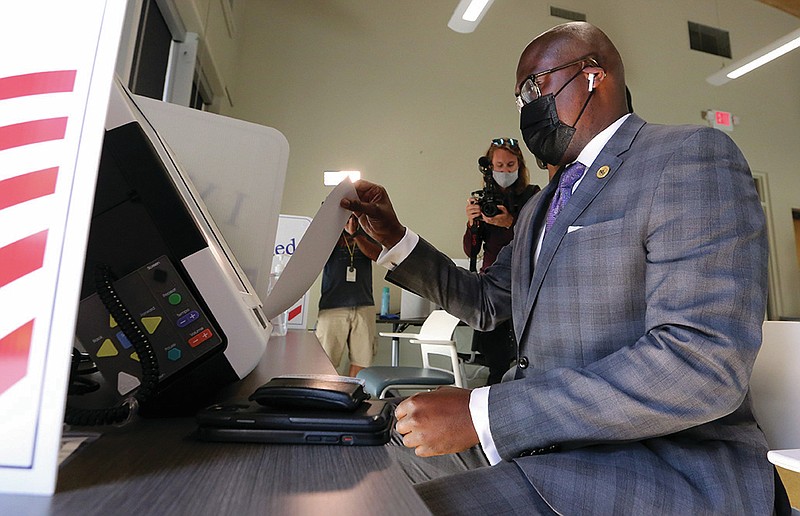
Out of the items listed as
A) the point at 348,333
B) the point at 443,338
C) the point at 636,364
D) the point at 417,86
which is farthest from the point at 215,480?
the point at 417,86

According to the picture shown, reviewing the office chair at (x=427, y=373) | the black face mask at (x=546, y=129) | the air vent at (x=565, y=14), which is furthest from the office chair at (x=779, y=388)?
the air vent at (x=565, y=14)

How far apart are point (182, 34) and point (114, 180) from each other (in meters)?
3.11

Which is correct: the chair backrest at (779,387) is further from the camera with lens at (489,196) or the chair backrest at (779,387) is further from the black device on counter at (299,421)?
the camera with lens at (489,196)

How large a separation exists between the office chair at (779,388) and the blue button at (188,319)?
0.87 meters

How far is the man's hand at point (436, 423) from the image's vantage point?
1.72 feet

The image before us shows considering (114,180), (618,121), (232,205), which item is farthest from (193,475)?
(618,121)

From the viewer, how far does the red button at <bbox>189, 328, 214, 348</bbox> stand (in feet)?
1.26

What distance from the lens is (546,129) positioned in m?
0.95

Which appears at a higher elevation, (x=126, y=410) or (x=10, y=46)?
(x=10, y=46)

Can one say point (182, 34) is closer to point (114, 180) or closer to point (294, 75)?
point (294, 75)

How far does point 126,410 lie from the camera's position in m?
0.38

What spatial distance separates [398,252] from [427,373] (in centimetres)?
143

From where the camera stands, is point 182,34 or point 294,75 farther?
point 294,75

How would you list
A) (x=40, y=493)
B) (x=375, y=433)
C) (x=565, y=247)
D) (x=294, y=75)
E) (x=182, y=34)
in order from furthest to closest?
1. (x=294, y=75)
2. (x=182, y=34)
3. (x=565, y=247)
4. (x=375, y=433)
5. (x=40, y=493)
